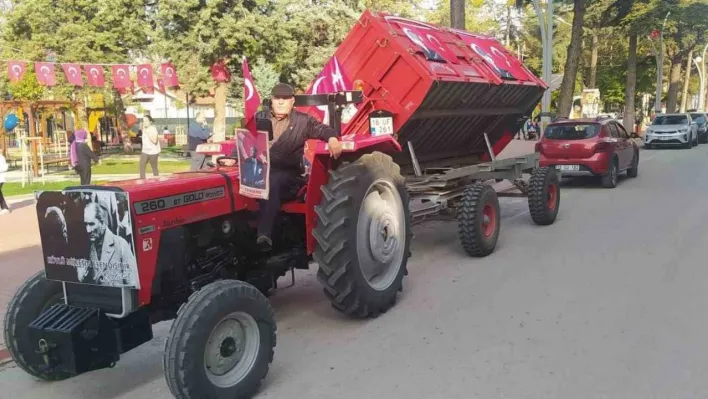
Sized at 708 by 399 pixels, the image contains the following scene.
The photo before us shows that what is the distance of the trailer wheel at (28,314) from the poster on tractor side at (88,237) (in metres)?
0.35

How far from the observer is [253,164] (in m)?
4.65

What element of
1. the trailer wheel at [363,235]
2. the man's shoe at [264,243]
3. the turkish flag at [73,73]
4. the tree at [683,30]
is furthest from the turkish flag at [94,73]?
the tree at [683,30]

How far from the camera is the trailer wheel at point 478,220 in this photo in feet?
25.4

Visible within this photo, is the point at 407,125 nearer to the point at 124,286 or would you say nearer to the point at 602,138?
the point at 124,286

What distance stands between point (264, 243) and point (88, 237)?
4.92 ft

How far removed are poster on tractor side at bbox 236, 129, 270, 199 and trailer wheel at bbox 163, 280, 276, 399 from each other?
833 mm

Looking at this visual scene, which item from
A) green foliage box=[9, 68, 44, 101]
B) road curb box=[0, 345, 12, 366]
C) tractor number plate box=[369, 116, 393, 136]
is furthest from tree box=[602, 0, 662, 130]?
road curb box=[0, 345, 12, 366]

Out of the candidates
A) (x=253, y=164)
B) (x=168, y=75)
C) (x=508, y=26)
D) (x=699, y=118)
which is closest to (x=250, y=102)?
(x=253, y=164)

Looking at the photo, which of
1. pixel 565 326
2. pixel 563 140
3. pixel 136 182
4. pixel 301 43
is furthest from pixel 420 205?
pixel 301 43

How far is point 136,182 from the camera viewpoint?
14.3ft

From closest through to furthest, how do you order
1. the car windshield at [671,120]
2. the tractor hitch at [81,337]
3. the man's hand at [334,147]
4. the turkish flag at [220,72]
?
the tractor hitch at [81,337]
the man's hand at [334,147]
the turkish flag at [220,72]
the car windshield at [671,120]

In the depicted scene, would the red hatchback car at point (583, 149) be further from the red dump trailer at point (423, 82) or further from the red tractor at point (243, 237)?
the red tractor at point (243, 237)

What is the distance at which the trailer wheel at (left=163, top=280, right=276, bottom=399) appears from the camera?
3.71 m

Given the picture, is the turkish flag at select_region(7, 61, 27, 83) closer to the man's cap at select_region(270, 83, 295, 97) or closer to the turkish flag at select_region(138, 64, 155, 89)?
the turkish flag at select_region(138, 64, 155, 89)
